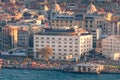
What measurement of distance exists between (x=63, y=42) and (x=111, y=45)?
2.11m

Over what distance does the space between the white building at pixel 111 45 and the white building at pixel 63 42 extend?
0.96 m

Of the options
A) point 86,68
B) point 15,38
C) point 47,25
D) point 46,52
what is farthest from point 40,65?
point 47,25

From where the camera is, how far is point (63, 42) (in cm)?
4150

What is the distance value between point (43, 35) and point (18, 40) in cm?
266

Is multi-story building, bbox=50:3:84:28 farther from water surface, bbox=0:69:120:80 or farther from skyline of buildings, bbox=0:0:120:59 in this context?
water surface, bbox=0:69:120:80

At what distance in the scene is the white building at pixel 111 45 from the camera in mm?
41812

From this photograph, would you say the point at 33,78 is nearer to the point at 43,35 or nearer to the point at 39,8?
the point at 43,35

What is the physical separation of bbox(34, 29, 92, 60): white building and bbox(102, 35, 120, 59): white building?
96cm

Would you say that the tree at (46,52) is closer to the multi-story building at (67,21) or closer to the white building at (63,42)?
the white building at (63,42)

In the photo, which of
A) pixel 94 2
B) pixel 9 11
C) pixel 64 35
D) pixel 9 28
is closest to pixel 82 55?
pixel 64 35

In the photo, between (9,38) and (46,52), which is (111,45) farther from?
(9,38)

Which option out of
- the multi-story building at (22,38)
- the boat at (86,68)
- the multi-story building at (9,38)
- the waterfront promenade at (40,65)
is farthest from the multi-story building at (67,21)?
the boat at (86,68)

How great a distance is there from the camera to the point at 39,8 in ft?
199

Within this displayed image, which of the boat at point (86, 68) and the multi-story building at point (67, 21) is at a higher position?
the multi-story building at point (67, 21)
